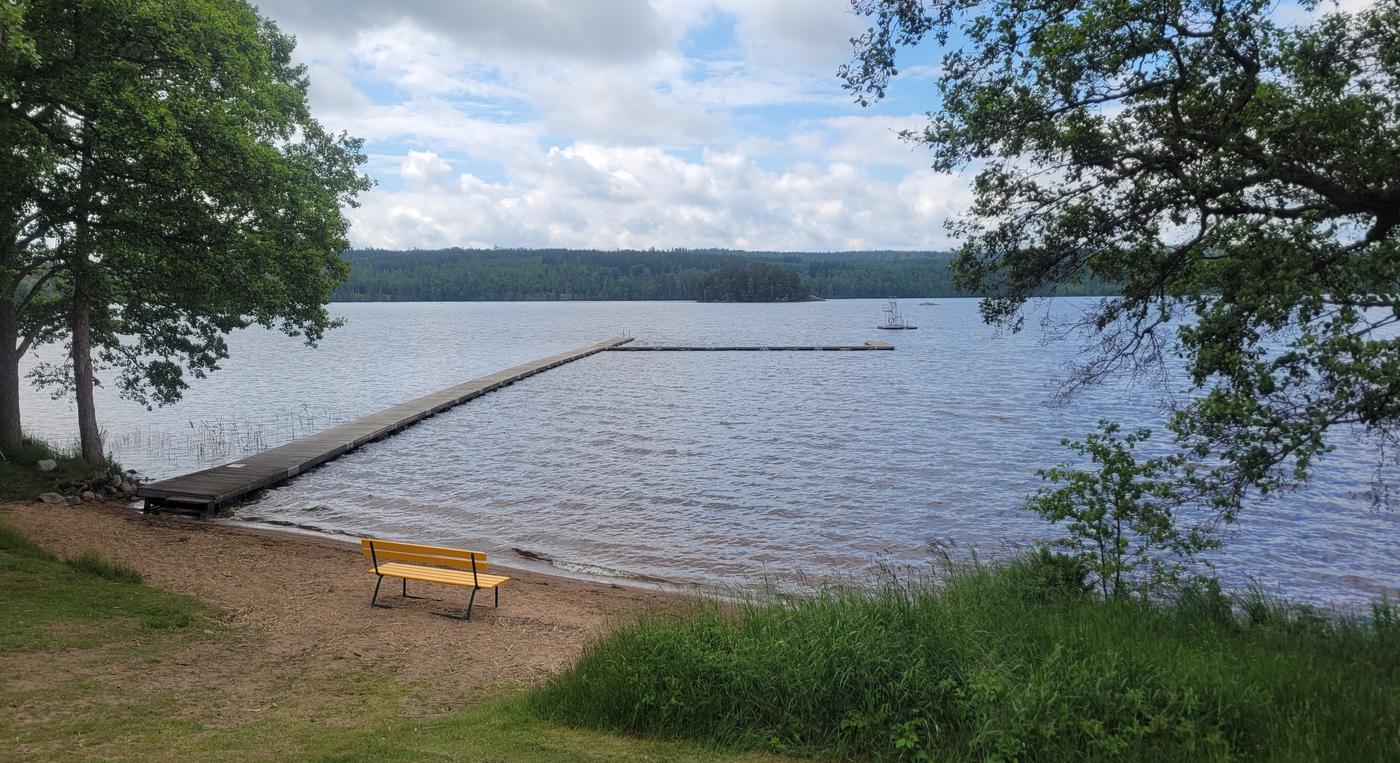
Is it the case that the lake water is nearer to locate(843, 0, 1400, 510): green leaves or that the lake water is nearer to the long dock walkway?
the long dock walkway

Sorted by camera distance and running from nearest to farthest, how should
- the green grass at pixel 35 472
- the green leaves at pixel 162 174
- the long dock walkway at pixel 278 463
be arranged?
1. the green leaves at pixel 162 174
2. the green grass at pixel 35 472
3. the long dock walkway at pixel 278 463

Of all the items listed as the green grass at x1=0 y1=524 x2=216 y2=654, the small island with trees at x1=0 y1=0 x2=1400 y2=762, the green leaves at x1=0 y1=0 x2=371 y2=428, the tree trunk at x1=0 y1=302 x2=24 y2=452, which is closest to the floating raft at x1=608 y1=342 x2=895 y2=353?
the green leaves at x1=0 y1=0 x2=371 y2=428

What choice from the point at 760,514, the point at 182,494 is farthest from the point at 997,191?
the point at 182,494

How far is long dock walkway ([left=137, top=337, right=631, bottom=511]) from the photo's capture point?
16484 millimetres

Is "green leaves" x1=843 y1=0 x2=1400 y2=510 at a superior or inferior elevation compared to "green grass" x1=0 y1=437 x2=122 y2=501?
superior

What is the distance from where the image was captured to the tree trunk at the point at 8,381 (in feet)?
52.4

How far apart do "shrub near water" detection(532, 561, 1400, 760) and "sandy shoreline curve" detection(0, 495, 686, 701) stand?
70.2 inches

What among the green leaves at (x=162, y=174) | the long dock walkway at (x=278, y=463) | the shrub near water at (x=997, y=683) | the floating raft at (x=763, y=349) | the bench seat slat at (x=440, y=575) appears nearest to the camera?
the shrub near water at (x=997, y=683)

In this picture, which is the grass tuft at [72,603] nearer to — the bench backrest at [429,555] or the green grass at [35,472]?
the bench backrest at [429,555]

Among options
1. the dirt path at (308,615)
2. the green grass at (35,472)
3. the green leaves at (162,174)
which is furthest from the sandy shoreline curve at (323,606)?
the green leaves at (162,174)

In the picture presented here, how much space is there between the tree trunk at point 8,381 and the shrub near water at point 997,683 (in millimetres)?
15473

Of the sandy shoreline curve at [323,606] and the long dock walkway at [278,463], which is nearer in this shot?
the sandy shoreline curve at [323,606]

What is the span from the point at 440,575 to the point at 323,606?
58.3 inches

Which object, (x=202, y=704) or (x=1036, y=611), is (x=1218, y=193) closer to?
(x=1036, y=611)
